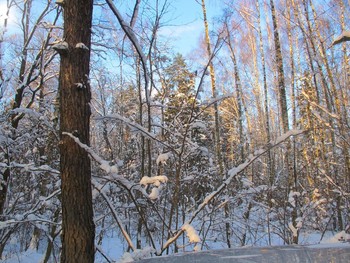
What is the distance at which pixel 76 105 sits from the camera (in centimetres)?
257

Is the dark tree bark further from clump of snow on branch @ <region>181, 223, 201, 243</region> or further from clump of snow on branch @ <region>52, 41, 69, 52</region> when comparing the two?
clump of snow on branch @ <region>181, 223, 201, 243</region>

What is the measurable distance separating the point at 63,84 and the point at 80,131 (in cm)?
43

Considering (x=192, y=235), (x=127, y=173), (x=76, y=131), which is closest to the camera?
(x=192, y=235)

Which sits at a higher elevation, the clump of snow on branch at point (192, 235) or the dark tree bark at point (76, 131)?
the dark tree bark at point (76, 131)

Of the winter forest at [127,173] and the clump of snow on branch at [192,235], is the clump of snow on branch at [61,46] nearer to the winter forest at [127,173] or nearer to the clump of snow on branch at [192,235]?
the winter forest at [127,173]

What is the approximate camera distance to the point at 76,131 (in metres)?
2.51

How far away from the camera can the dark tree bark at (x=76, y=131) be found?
2.38 meters

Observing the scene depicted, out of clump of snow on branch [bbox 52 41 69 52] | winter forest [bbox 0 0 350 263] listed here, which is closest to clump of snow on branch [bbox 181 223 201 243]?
winter forest [bbox 0 0 350 263]

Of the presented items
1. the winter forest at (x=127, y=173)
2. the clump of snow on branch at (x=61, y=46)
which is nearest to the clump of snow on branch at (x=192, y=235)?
the winter forest at (x=127, y=173)

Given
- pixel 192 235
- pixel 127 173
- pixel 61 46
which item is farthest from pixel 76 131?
pixel 127 173

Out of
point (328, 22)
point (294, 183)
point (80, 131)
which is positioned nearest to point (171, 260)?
point (80, 131)

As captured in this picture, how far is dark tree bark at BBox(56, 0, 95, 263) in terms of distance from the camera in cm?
238

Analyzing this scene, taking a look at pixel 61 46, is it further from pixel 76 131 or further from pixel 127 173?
pixel 127 173

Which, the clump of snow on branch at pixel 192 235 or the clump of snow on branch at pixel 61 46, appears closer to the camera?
the clump of snow on branch at pixel 192 235
